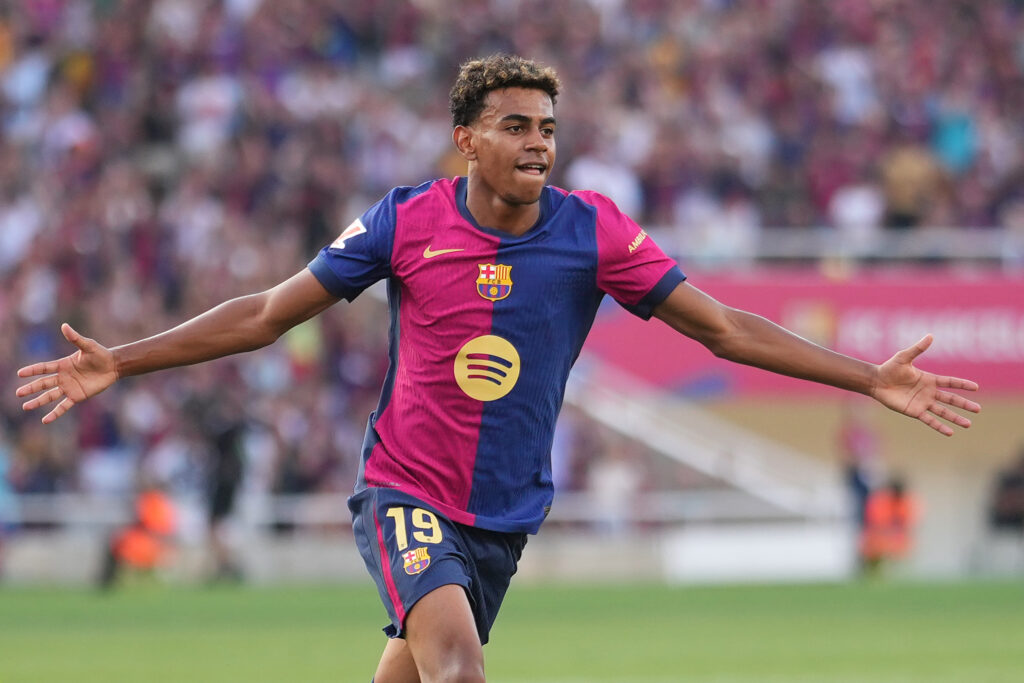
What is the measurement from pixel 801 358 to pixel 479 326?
1.20 m

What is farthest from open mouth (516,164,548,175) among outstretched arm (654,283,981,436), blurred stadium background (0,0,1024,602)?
blurred stadium background (0,0,1024,602)

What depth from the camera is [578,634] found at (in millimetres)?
15023

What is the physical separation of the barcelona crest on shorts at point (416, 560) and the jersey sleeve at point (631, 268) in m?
1.19

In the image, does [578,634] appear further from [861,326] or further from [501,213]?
[861,326]

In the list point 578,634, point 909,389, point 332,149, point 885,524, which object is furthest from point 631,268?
point 332,149

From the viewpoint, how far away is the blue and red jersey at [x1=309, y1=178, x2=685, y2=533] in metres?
6.82

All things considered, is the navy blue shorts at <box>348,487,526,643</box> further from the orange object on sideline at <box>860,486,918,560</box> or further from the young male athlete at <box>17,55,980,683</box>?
the orange object on sideline at <box>860,486,918,560</box>

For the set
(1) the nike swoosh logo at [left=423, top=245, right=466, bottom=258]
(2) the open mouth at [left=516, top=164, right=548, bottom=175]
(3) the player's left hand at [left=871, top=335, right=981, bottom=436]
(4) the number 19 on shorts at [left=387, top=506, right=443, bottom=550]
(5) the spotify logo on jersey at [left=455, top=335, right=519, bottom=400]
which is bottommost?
(4) the number 19 on shorts at [left=387, top=506, right=443, bottom=550]

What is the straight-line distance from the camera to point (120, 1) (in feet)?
84.1

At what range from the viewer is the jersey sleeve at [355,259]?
6.89m

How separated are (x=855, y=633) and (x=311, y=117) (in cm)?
1204

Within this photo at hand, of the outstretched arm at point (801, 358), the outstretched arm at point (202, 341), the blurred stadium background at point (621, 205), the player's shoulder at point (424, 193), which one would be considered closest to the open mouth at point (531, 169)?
the player's shoulder at point (424, 193)

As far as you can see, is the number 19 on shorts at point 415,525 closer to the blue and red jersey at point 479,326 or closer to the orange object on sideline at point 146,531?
the blue and red jersey at point 479,326

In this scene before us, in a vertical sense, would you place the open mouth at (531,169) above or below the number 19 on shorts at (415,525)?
above
